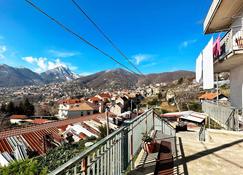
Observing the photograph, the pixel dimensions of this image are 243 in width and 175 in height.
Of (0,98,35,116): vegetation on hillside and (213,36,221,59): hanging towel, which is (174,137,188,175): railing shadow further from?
(0,98,35,116): vegetation on hillside

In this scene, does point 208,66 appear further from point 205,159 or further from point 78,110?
point 78,110

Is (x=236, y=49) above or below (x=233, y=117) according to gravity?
above

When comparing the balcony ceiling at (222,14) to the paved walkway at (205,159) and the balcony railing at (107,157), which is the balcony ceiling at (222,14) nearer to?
the paved walkway at (205,159)

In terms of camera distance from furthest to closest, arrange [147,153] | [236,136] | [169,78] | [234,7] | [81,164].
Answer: [169,78] → [234,7] → [236,136] → [147,153] → [81,164]

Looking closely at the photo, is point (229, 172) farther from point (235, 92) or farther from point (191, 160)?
point (235, 92)

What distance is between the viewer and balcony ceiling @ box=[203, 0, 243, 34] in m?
10.7

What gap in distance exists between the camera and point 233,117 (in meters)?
10.3

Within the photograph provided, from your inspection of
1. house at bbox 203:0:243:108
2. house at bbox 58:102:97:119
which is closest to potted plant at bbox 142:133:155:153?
house at bbox 203:0:243:108

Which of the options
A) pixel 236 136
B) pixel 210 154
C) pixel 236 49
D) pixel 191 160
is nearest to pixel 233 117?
pixel 236 136

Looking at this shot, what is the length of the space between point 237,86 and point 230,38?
15.0 feet

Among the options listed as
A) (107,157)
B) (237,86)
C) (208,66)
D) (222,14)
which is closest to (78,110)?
(237,86)

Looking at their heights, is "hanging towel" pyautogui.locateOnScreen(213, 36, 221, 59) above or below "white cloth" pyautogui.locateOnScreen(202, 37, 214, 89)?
above

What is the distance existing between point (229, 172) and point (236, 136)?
185 inches

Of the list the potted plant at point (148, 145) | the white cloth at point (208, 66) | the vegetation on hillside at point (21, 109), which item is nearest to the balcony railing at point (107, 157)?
the potted plant at point (148, 145)
